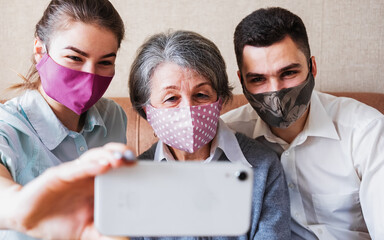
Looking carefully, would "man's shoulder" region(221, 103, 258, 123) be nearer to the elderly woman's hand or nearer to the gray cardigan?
the gray cardigan

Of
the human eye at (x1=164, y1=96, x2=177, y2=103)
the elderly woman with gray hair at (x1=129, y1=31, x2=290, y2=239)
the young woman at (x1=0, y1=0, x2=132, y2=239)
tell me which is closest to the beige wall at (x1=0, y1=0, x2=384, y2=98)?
the young woman at (x1=0, y1=0, x2=132, y2=239)

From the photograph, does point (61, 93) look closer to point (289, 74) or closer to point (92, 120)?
point (92, 120)

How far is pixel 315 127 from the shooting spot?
135 centimetres

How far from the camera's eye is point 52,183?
61 cm

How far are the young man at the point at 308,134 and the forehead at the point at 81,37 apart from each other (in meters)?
0.50

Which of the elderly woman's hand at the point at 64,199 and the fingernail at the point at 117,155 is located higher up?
the fingernail at the point at 117,155

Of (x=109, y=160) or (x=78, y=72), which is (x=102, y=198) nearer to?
(x=109, y=160)

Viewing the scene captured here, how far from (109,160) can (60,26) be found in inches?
31.5

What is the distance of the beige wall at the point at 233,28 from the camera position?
6.54 ft

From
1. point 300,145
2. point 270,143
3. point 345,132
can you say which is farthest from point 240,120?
point 345,132

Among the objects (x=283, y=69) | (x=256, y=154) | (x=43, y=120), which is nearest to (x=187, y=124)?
(x=256, y=154)

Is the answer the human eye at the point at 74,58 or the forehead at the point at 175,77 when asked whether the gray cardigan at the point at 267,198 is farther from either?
the human eye at the point at 74,58

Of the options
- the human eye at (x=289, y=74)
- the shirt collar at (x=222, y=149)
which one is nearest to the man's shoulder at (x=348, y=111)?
the human eye at (x=289, y=74)

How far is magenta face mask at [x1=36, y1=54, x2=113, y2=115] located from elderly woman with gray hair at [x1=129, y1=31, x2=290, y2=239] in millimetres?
156
